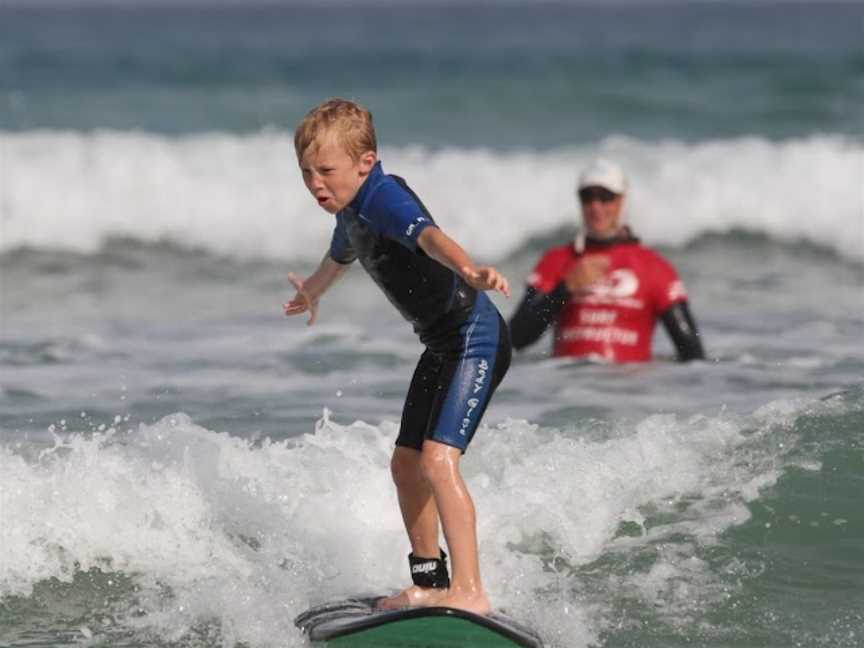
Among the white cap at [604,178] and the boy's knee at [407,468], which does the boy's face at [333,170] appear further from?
the white cap at [604,178]

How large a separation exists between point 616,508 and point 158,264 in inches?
352

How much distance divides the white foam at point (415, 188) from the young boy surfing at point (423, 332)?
989 centimetres

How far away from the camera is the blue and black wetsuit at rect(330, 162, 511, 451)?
4961 mm

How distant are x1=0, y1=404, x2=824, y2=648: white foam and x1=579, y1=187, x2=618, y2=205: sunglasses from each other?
2298 mm

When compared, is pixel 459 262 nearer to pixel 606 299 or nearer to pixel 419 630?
pixel 419 630

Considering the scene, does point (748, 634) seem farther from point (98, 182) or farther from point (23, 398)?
point (98, 182)

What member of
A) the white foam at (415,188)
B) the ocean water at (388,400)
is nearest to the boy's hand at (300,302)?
the ocean water at (388,400)

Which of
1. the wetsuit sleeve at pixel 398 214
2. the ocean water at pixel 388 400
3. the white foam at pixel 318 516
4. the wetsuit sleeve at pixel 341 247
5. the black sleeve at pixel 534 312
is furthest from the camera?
the black sleeve at pixel 534 312

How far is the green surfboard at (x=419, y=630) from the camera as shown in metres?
4.81

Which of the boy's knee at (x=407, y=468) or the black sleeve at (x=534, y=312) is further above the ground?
the black sleeve at (x=534, y=312)

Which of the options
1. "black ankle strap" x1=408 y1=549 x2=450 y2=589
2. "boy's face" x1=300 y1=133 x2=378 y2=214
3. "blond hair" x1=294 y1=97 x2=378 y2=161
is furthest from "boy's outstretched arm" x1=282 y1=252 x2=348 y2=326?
"black ankle strap" x1=408 y1=549 x2=450 y2=589

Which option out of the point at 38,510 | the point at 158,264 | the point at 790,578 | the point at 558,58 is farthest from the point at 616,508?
the point at 558,58

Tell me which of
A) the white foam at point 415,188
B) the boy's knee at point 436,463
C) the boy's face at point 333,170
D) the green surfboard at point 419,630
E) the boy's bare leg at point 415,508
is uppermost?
the white foam at point 415,188

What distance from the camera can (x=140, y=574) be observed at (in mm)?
5812
